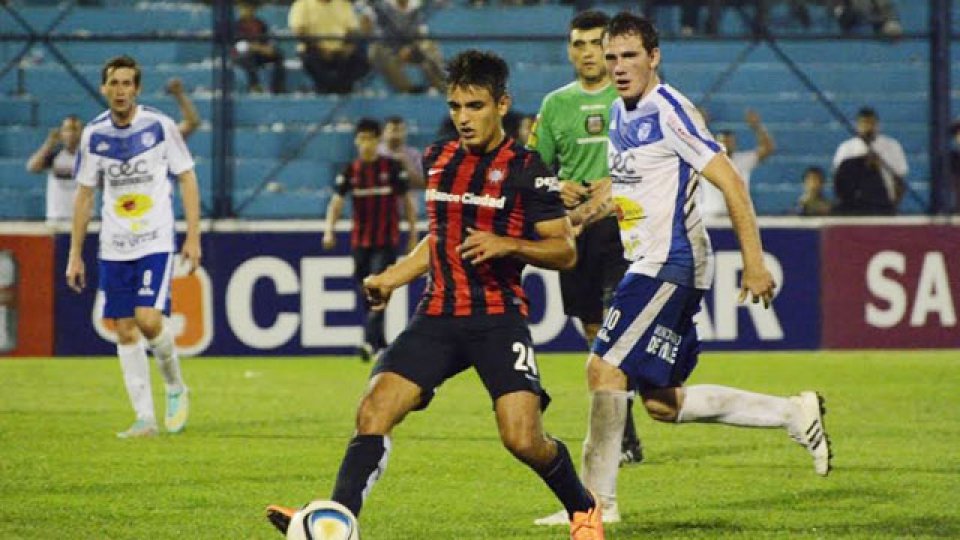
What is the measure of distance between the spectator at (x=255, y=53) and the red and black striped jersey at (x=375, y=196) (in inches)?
97.6

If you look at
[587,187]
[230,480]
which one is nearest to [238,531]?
[230,480]

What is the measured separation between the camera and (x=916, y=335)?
19938mm

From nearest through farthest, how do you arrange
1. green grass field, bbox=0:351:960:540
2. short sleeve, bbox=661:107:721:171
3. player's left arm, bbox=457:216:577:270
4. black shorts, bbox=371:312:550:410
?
1. player's left arm, bbox=457:216:577:270
2. black shorts, bbox=371:312:550:410
3. short sleeve, bbox=661:107:721:171
4. green grass field, bbox=0:351:960:540

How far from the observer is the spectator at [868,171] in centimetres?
2067

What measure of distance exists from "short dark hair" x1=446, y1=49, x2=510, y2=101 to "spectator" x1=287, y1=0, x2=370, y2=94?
13.9 meters

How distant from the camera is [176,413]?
1297 cm

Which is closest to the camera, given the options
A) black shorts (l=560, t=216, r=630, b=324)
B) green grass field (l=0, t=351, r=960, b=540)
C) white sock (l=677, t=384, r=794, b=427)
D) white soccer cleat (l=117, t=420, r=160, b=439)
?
green grass field (l=0, t=351, r=960, b=540)

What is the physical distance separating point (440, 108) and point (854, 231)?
15.3ft

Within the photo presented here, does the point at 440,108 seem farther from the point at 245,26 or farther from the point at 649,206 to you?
the point at 649,206

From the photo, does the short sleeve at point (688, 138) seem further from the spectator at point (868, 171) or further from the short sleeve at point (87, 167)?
the spectator at point (868, 171)

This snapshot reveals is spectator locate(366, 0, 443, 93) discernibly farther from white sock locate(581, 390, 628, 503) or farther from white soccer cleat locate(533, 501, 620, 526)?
white sock locate(581, 390, 628, 503)

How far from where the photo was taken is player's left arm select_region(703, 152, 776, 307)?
8172 mm

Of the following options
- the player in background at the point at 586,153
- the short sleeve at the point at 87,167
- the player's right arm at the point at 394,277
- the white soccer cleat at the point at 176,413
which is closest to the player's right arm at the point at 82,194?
the short sleeve at the point at 87,167

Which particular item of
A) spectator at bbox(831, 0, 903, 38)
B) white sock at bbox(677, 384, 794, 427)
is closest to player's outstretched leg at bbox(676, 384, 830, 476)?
white sock at bbox(677, 384, 794, 427)
